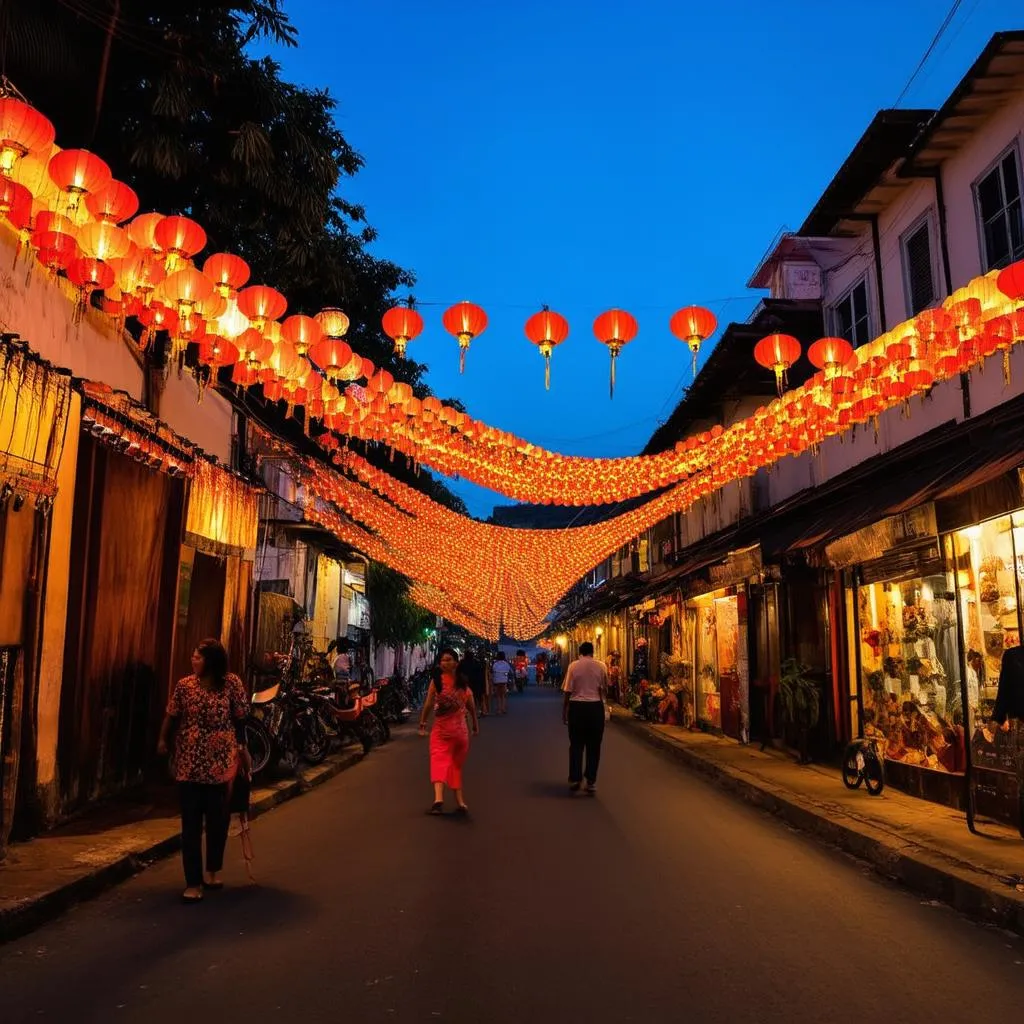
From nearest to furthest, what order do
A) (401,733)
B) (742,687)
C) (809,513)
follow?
(809,513) → (742,687) → (401,733)

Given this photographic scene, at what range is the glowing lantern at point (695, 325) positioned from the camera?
9.66 m

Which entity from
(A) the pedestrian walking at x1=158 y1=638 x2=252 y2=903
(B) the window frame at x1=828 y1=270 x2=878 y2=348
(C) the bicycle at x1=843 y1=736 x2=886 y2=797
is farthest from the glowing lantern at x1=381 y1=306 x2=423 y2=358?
(B) the window frame at x1=828 y1=270 x2=878 y2=348

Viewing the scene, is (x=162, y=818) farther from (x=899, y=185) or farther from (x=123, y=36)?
(x=899, y=185)

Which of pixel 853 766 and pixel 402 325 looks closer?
pixel 402 325

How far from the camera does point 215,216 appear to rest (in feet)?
40.2

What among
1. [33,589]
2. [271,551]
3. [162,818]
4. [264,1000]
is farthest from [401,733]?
[264,1000]

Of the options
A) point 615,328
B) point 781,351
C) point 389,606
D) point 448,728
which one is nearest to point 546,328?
point 615,328

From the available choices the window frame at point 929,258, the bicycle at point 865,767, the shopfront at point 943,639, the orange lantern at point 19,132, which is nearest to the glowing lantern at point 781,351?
the shopfront at point 943,639

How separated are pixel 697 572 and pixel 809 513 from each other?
488cm

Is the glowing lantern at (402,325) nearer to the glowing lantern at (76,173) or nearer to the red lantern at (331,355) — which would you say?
the red lantern at (331,355)

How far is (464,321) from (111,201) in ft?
12.9

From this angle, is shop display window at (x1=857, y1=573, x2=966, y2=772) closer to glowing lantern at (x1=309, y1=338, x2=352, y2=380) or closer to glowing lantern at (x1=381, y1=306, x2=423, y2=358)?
glowing lantern at (x1=381, y1=306, x2=423, y2=358)

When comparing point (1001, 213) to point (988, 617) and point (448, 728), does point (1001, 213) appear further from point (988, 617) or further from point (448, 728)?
point (448, 728)

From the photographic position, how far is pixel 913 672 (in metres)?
11.6
